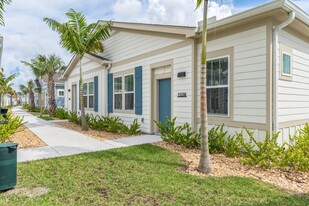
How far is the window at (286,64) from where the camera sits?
5.71 meters

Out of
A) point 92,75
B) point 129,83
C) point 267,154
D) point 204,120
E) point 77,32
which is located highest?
point 77,32

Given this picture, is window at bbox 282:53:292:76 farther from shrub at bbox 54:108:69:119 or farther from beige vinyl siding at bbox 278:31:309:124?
shrub at bbox 54:108:69:119

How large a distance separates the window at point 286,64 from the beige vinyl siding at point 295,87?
9.3 inches

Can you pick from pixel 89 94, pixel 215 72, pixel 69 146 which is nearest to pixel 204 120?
pixel 215 72

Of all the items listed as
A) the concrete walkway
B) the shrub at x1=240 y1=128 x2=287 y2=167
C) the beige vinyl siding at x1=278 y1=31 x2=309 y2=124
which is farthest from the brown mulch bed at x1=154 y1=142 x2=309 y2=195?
the concrete walkway

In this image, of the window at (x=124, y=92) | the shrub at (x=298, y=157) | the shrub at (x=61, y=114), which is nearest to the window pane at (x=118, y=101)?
the window at (x=124, y=92)

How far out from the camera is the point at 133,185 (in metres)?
3.69

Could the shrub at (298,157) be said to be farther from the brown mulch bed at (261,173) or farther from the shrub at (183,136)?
the shrub at (183,136)

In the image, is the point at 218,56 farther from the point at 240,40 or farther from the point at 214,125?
the point at 214,125

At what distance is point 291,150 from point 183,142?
115 inches

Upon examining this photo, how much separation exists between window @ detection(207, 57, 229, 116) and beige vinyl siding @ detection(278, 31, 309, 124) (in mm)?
1359

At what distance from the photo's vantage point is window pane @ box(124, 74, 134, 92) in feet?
32.7

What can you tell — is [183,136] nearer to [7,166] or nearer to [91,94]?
[7,166]

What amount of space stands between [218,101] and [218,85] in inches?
18.9
